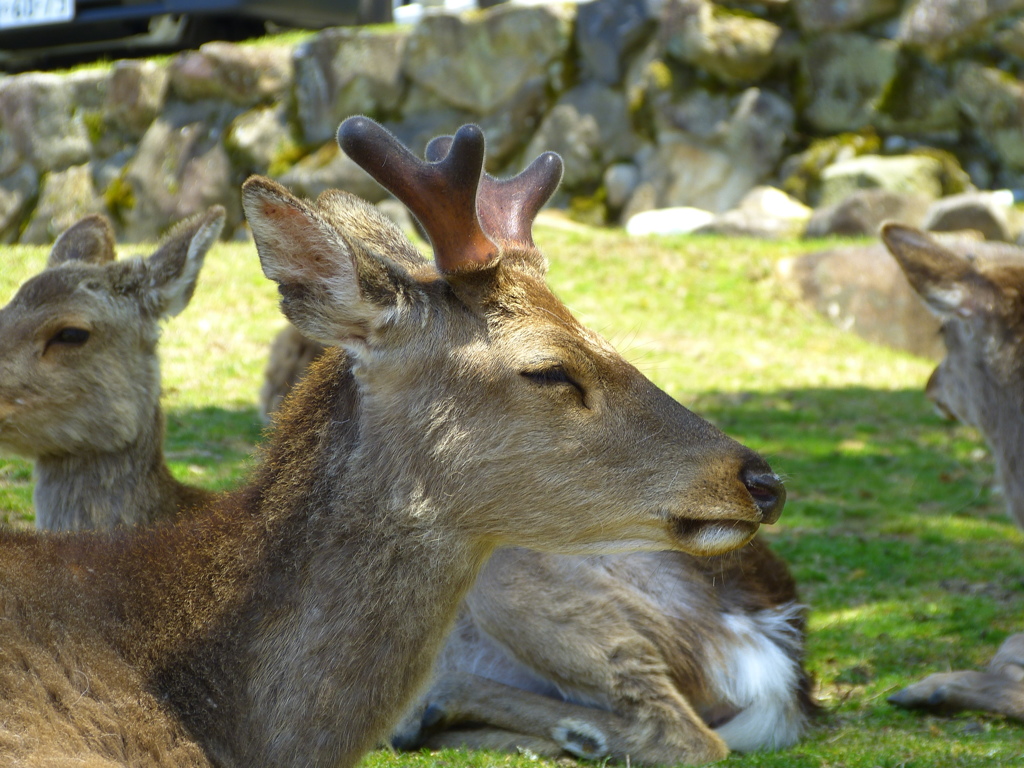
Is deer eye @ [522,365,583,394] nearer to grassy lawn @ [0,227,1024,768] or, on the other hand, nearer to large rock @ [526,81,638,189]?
grassy lawn @ [0,227,1024,768]

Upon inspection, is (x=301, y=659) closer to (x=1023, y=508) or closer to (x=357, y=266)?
(x=357, y=266)

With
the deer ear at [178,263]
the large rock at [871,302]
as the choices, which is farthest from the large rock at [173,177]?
the deer ear at [178,263]

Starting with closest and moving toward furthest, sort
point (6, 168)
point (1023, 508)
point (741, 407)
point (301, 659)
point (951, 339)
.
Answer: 1. point (301, 659)
2. point (1023, 508)
3. point (951, 339)
4. point (741, 407)
5. point (6, 168)

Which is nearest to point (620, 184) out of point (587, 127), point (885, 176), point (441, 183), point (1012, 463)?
point (587, 127)

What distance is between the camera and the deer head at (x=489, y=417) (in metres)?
3.24

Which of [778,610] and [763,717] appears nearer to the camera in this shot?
[763,717]

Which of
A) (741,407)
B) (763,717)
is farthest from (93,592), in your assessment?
(741,407)

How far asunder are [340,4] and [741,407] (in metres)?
11.6

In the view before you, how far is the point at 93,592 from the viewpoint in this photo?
315 cm

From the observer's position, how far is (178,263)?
541cm

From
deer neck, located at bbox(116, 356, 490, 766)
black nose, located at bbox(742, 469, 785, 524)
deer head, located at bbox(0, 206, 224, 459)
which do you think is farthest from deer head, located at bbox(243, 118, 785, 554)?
deer head, located at bbox(0, 206, 224, 459)

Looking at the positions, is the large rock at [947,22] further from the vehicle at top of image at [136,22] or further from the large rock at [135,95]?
the large rock at [135,95]

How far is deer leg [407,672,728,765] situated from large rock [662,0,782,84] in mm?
14081

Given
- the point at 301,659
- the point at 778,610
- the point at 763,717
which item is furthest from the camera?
the point at 778,610
